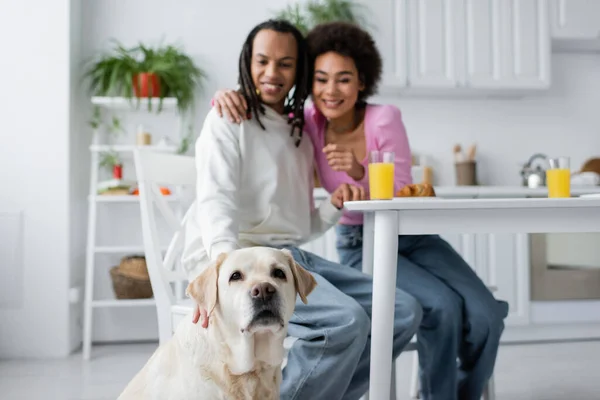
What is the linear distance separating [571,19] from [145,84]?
2.58m

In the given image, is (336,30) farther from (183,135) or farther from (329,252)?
(183,135)

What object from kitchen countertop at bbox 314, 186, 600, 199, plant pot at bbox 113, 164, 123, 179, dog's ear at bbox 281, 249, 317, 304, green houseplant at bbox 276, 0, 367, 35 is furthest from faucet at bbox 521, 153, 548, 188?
dog's ear at bbox 281, 249, 317, 304

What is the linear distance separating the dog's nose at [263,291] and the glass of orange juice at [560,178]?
2.76ft

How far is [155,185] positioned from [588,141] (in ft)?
10.5

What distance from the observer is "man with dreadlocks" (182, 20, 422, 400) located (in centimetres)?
145

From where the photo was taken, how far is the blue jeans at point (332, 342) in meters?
1.43

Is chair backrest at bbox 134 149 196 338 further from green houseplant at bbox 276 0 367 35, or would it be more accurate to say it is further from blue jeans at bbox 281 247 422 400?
green houseplant at bbox 276 0 367 35

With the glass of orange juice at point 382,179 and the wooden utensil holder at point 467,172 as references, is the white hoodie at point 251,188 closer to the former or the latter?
the glass of orange juice at point 382,179

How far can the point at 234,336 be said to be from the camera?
1.20m

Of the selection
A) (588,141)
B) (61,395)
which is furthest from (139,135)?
(588,141)

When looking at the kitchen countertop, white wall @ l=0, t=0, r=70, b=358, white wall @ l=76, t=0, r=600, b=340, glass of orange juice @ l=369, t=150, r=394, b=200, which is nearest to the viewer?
glass of orange juice @ l=369, t=150, r=394, b=200

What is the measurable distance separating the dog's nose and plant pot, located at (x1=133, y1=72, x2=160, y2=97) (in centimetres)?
250

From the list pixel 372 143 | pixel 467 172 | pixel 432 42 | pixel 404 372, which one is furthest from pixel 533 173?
pixel 372 143

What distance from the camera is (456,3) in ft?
11.7
